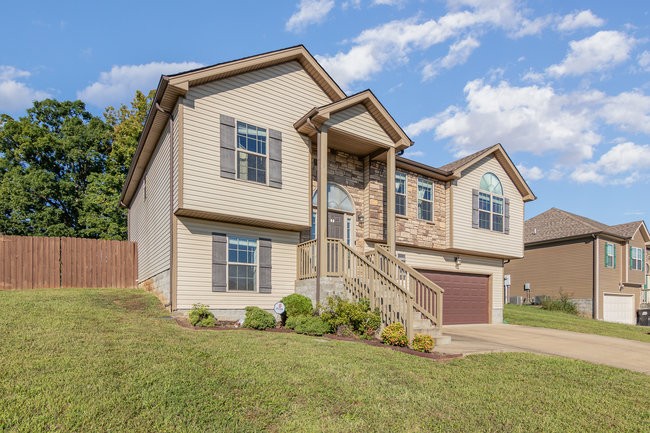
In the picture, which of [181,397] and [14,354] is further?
[14,354]

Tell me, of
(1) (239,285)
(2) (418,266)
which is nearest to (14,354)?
(1) (239,285)

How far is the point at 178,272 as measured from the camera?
10828mm

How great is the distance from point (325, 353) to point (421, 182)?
10250 mm

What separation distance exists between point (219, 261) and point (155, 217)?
353cm

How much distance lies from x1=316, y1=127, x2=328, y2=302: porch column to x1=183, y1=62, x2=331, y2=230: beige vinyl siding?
1.91ft

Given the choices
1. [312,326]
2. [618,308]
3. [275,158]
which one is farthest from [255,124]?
[618,308]

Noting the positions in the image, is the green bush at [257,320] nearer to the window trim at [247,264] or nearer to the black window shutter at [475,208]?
the window trim at [247,264]

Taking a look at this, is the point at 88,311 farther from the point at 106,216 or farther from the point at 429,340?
the point at 106,216

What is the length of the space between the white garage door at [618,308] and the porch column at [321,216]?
2255cm

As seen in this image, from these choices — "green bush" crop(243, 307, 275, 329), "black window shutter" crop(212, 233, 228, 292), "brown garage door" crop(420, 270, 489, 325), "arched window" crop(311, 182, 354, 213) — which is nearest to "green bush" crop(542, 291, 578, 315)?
"brown garage door" crop(420, 270, 489, 325)

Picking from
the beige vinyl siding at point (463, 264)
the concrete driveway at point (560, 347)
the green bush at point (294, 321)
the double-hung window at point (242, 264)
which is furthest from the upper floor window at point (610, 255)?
the double-hung window at point (242, 264)

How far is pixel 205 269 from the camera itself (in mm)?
11242

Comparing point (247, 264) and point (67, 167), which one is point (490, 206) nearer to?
point (247, 264)

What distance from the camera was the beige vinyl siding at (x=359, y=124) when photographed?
1273cm
